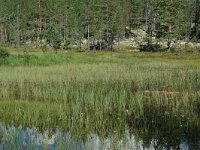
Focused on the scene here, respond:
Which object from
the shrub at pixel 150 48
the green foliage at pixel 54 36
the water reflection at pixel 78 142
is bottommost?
the shrub at pixel 150 48

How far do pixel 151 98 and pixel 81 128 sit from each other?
5.11m

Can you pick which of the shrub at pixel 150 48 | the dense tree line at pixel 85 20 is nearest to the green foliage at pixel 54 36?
the dense tree line at pixel 85 20

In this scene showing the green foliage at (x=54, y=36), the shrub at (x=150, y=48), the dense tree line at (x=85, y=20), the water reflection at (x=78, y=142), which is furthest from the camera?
the dense tree line at (x=85, y=20)

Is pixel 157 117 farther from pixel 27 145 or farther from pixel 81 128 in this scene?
pixel 27 145

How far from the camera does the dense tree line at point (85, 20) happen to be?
109500 millimetres

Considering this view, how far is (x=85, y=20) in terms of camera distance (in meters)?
119

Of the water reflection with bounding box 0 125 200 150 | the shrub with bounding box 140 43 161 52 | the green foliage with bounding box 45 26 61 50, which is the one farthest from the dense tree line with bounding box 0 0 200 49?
the water reflection with bounding box 0 125 200 150

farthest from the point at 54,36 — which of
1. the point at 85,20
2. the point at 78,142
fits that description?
the point at 78,142

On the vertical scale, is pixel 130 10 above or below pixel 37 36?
above

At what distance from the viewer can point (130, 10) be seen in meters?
133

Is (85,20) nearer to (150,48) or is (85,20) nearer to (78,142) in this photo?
(150,48)

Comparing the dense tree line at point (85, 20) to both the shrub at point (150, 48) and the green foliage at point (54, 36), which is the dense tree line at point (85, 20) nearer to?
the green foliage at point (54, 36)

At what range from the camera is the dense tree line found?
110 meters

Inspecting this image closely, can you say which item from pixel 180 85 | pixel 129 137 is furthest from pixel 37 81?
pixel 129 137
